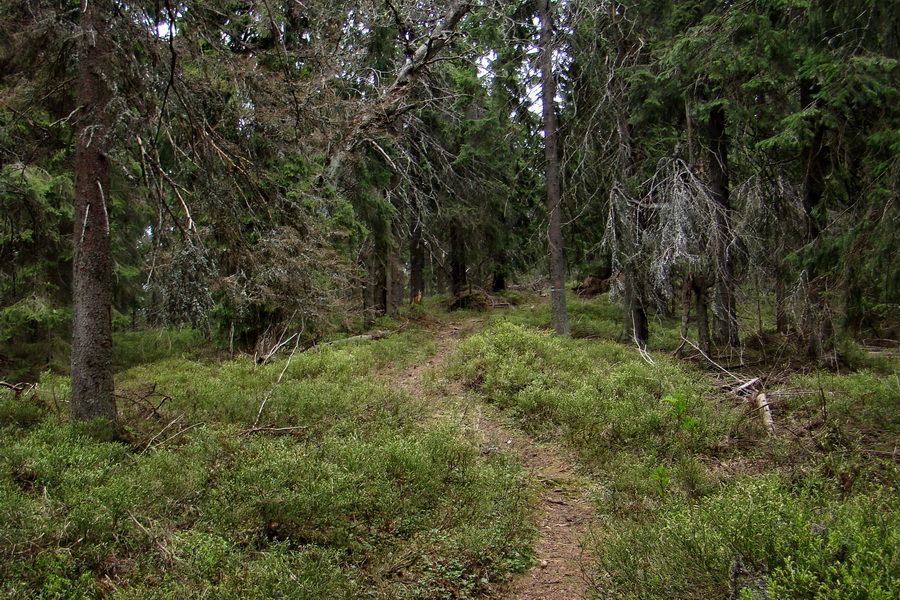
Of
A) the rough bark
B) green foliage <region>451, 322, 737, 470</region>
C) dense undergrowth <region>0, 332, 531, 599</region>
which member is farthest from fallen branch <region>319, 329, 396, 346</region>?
dense undergrowth <region>0, 332, 531, 599</region>

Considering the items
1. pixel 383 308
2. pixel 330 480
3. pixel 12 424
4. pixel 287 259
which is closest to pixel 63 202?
pixel 12 424

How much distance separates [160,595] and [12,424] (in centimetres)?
422

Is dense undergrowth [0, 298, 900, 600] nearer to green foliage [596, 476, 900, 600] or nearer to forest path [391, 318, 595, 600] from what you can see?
green foliage [596, 476, 900, 600]

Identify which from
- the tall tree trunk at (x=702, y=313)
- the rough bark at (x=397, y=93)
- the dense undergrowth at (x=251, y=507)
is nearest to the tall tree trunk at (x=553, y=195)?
the rough bark at (x=397, y=93)

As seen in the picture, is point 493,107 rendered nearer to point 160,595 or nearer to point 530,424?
point 530,424

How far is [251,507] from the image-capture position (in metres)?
3.96

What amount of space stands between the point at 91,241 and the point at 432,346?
870 centimetres

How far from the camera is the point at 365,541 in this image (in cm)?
A: 403

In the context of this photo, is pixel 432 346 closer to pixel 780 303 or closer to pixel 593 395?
pixel 593 395

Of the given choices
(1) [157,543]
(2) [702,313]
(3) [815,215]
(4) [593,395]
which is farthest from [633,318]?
(1) [157,543]

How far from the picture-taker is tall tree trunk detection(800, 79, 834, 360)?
8930 mm

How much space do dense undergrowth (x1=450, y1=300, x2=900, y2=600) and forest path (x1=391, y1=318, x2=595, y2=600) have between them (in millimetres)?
200

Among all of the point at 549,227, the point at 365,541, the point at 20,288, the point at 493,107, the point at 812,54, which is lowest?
the point at 365,541

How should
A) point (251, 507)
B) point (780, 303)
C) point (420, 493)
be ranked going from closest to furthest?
point (251, 507) → point (420, 493) → point (780, 303)
